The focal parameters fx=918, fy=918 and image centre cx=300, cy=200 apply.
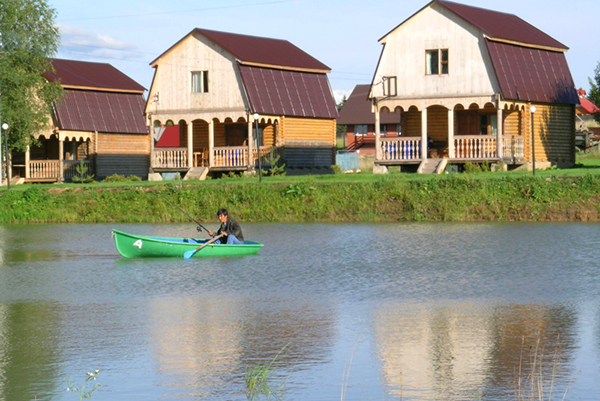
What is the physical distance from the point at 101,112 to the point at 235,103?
1267 cm

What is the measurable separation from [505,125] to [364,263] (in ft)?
82.1

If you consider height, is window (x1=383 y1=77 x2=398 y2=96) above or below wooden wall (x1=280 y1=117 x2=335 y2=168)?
above

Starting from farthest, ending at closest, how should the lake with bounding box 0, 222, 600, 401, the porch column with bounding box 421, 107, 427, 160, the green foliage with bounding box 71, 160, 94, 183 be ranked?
1. the green foliage with bounding box 71, 160, 94, 183
2. the porch column with bounding box 421, 107, 427, 160
3. the lake with bounding box 0, 222, 600, 401

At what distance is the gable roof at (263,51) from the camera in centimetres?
4817

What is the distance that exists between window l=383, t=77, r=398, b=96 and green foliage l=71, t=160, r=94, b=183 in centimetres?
1840

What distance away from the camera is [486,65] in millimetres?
42531

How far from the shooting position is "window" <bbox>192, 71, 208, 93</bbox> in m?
48.9

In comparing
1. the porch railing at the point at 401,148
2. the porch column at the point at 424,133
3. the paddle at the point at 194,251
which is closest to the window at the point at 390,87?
the porch column at the point at 424,133

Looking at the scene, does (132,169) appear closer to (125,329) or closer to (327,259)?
(327,259)

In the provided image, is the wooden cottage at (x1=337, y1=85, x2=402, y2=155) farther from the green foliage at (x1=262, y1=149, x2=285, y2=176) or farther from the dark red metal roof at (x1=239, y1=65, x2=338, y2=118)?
the green foliage at (x1=262, y1=149, x2=285, y2=176)

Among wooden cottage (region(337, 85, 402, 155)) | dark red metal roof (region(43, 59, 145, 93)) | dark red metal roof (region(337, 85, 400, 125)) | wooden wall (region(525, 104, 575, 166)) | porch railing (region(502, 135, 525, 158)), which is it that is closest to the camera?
porch railing (region(502, 135, 525, 158))

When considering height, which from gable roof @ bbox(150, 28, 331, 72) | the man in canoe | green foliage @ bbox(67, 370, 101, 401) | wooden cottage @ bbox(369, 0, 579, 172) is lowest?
green foliage @ bbox(67, 370, 101, 401)

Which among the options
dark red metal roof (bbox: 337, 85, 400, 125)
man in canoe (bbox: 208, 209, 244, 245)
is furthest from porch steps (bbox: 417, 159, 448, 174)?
dark red metal roof (bbox: 337, 85, 400, 125)

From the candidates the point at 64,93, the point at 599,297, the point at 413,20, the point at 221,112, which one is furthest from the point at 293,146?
the point at 599,297
